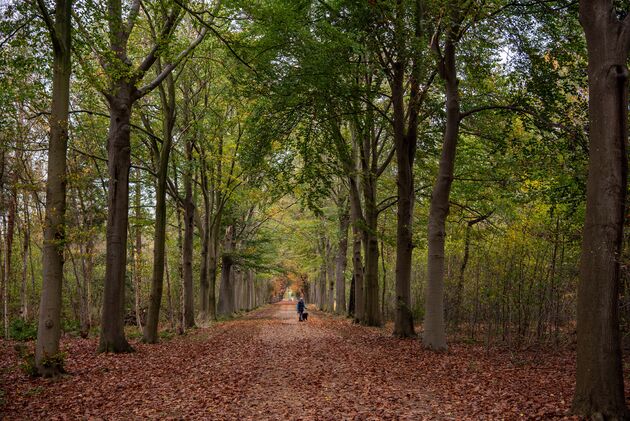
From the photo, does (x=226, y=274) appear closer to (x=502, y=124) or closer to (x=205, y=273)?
(x=205, y=273)

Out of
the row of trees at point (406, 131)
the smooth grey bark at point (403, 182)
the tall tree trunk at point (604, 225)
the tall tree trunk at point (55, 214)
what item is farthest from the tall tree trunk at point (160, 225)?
the tall tree trunk at point (604, 225)

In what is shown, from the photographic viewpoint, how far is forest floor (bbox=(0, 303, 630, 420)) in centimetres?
700

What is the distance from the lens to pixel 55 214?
9.35m

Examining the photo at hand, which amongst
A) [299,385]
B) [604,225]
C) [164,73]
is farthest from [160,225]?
[604,225]

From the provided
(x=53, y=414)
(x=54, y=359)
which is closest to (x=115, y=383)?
(x=54, y=359)

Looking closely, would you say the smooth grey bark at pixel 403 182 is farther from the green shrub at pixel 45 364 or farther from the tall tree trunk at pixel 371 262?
the green shrub at pixel 45 364

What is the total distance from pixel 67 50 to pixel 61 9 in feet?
2.47

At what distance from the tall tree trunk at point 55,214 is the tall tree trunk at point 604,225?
891 cm

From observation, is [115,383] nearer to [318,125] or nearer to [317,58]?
[317,58]

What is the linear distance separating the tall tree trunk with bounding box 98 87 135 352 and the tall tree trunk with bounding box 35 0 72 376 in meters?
3.99

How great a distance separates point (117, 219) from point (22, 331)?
21.8ft

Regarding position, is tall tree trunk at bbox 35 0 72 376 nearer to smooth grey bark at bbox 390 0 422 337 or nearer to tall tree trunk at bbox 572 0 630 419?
tall tree trunk at bbox 572 0 630 419

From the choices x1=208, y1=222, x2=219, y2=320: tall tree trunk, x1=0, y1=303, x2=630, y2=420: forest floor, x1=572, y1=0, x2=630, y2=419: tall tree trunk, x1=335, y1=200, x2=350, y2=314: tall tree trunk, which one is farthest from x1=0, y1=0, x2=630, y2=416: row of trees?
x1=335, y1=200, x2=350, y2=314: tall tree trunk

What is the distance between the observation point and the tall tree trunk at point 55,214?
30.5 ft
